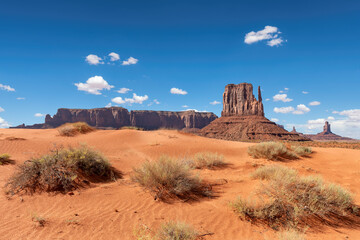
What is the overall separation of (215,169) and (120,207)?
16.4 feet

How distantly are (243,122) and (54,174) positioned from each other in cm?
7414

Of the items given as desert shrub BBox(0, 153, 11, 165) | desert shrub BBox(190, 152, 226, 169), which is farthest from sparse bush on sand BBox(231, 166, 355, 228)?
desert shrub BBox(0, 153, 11, 165)

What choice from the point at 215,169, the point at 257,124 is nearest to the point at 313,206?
the point at 215,169

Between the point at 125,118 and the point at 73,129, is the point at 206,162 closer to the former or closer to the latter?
the point at 73,129

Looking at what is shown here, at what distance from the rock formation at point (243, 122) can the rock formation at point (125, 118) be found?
2776cm

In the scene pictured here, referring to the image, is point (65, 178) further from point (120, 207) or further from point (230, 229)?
point (230, 229)

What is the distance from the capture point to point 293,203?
408 cm

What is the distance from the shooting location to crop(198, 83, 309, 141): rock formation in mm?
60347

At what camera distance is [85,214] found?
4.00m

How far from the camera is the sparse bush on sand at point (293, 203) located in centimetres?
386

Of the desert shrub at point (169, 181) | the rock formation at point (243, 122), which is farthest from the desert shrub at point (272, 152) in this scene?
the rock formation at point (243, 122)

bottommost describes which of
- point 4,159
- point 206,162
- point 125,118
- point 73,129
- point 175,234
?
point 175,234

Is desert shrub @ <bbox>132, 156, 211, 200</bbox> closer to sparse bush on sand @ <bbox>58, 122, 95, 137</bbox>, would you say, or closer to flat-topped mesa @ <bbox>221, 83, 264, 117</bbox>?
sparse bush on sand @ <bbox>58, 122, 95, 137</bbox>

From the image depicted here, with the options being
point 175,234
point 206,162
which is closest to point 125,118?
point 206,162
